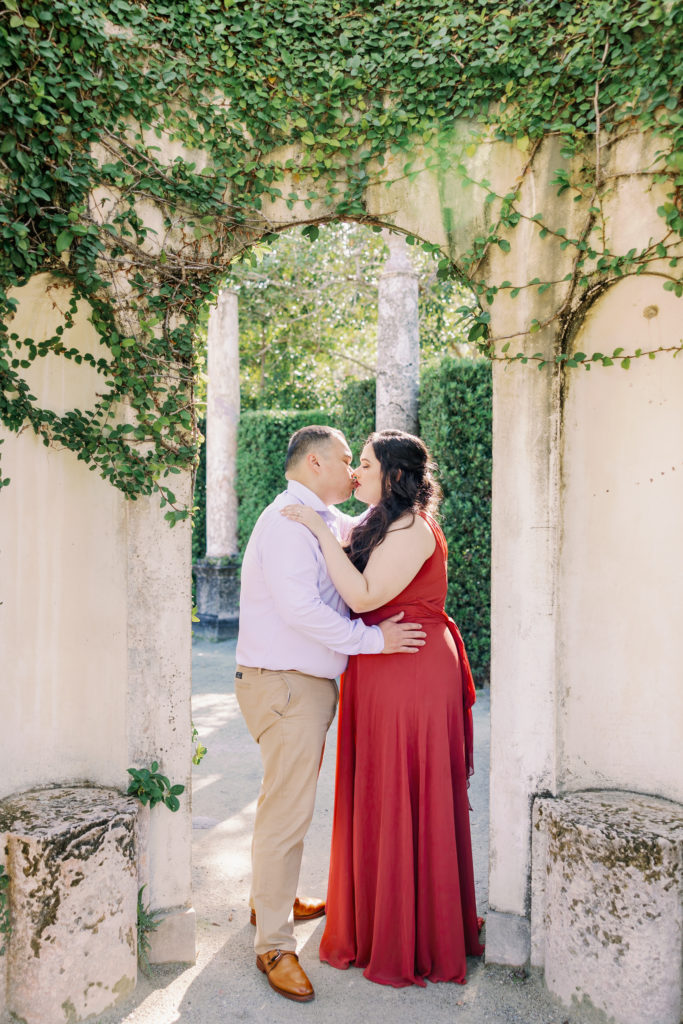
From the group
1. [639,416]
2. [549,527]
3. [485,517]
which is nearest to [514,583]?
[549,527]

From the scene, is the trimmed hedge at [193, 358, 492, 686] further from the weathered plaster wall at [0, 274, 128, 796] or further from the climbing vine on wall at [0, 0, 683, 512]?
the weathered plaster wall at [0, 274, 128, 796]

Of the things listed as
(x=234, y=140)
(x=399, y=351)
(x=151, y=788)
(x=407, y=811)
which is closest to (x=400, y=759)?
(x=407, y=811)

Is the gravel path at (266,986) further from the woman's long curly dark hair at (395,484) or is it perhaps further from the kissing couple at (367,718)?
the woman's long curly dark hair at (395,484)

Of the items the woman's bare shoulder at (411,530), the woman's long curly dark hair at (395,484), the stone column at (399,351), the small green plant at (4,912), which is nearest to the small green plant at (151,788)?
the small green plant at (4,912)

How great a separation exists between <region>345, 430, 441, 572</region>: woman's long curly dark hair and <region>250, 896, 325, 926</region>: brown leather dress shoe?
1.80m

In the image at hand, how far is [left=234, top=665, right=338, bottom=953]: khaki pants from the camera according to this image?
3.30 meters

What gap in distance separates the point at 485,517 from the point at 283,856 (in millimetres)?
5192

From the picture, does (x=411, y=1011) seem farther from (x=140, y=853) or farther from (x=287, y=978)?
(x=140, y=853)

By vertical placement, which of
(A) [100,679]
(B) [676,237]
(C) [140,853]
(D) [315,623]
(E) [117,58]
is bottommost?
(C) [140,853]

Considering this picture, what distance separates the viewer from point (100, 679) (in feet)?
11.5

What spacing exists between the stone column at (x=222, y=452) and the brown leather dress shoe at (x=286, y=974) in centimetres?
844

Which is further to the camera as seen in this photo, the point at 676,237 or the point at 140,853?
the point at 140,853

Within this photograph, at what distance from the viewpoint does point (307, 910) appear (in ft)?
12.7

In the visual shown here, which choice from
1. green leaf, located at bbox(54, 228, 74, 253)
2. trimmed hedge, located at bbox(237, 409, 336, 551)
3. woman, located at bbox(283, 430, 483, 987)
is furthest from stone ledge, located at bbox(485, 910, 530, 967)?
trimmed hedge, located at bbox(237, 409, 336, 551)
